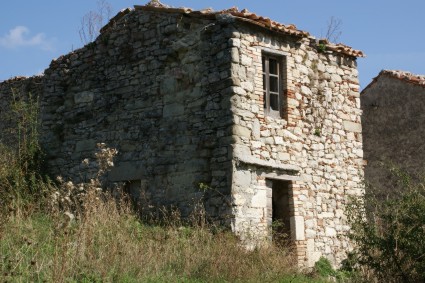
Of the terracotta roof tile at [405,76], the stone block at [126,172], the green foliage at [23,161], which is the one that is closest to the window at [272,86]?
the stone block at [126,172]

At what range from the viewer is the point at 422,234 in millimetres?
8945

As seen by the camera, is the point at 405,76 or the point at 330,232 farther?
the point at 405,76

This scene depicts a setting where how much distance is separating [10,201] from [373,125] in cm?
1095

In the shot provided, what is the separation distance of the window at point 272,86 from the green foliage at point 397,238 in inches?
132

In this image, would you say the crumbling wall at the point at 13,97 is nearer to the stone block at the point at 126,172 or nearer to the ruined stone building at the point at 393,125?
the stone block at the point at 126,172

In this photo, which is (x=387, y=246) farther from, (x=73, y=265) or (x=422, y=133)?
(x=422, y=133)

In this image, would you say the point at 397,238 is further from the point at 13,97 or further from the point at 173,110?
the point at 13,97

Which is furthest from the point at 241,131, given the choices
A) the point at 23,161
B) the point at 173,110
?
the point at 23,161

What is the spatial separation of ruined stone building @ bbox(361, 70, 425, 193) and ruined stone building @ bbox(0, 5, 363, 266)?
375cm

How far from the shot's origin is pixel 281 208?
1212 centimetres

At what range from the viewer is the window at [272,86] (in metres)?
12.1

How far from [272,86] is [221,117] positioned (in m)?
1.68

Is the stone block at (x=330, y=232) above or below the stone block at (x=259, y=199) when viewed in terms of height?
below

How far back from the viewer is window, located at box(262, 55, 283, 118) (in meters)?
12.1
